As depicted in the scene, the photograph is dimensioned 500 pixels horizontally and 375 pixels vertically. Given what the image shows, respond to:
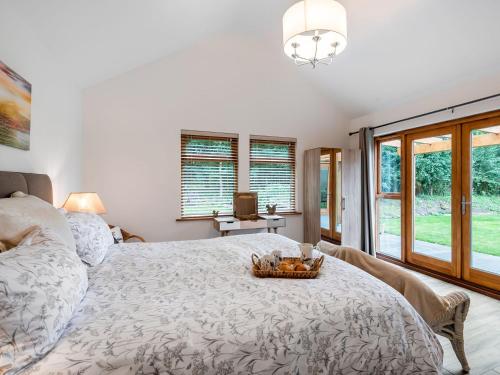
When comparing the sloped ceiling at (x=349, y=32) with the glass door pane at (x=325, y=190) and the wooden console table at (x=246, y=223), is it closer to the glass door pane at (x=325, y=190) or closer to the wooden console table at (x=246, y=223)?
the glass door pane at (x=325, y=190)

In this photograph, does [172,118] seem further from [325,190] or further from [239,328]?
[239,328]

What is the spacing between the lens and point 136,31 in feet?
9.29

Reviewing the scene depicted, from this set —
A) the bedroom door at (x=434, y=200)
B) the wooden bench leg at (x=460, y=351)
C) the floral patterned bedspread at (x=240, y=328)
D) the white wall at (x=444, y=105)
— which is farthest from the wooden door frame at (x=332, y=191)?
the floral patterned bedspread at (x=240, y=328)

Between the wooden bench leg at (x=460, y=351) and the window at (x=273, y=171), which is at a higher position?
the window at (x=273, y=171)

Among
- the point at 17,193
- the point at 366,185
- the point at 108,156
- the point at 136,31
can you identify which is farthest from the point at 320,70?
the point at 17,193

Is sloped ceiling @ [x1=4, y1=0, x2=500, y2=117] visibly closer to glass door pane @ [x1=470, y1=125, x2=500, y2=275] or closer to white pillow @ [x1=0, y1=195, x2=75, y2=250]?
glass door pane @ [x1=470, y1=125, x2=500, y2=275]

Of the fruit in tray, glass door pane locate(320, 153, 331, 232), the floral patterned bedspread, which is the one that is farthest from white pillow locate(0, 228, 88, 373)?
glass door pane locate(320, 153, 331, 232)

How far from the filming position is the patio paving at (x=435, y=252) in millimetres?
2973

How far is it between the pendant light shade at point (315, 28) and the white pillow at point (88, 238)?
2027mm

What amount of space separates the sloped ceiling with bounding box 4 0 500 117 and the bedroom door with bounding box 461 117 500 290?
2.15 feet

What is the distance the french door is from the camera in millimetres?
2979

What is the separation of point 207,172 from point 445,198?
3249 millimetres

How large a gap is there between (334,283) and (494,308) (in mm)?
2362

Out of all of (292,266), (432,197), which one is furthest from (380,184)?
(292,266)
